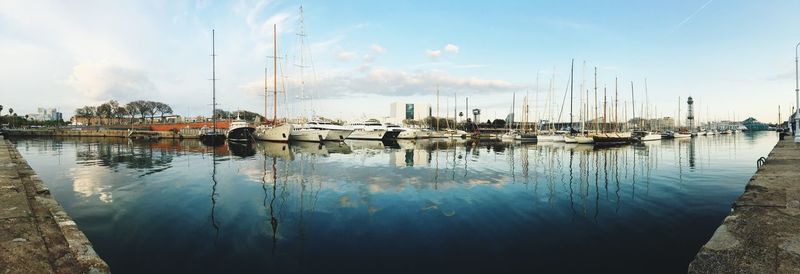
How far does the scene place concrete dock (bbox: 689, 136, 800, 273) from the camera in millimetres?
4820

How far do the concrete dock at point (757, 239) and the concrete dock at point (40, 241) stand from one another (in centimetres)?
775

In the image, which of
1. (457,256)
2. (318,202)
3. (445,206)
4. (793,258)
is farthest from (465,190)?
(793,258)

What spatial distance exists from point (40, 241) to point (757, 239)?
10467 millimetres

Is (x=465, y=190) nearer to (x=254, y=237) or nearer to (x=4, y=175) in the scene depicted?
(x=254, y=237)

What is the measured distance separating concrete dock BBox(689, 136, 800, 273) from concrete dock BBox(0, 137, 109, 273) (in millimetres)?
7754

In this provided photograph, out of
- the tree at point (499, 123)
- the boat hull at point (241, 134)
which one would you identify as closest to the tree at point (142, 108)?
the boat hull at point (241, 134)

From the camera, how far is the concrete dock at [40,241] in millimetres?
4879

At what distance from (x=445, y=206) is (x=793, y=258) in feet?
23.4

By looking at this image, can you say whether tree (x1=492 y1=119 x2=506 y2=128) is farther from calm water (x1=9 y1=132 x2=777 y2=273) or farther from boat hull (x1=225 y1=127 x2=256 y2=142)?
calm water (x1=9 y1=132 x2=777 y2=273)

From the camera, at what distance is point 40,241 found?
5.77 meters

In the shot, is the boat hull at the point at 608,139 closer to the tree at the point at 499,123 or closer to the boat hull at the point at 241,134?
the boat hull at the point at 241,134

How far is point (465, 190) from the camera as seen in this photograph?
1388 centimetres

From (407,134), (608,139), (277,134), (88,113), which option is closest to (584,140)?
(608,139)

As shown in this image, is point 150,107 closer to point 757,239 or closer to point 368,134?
point 368,134
